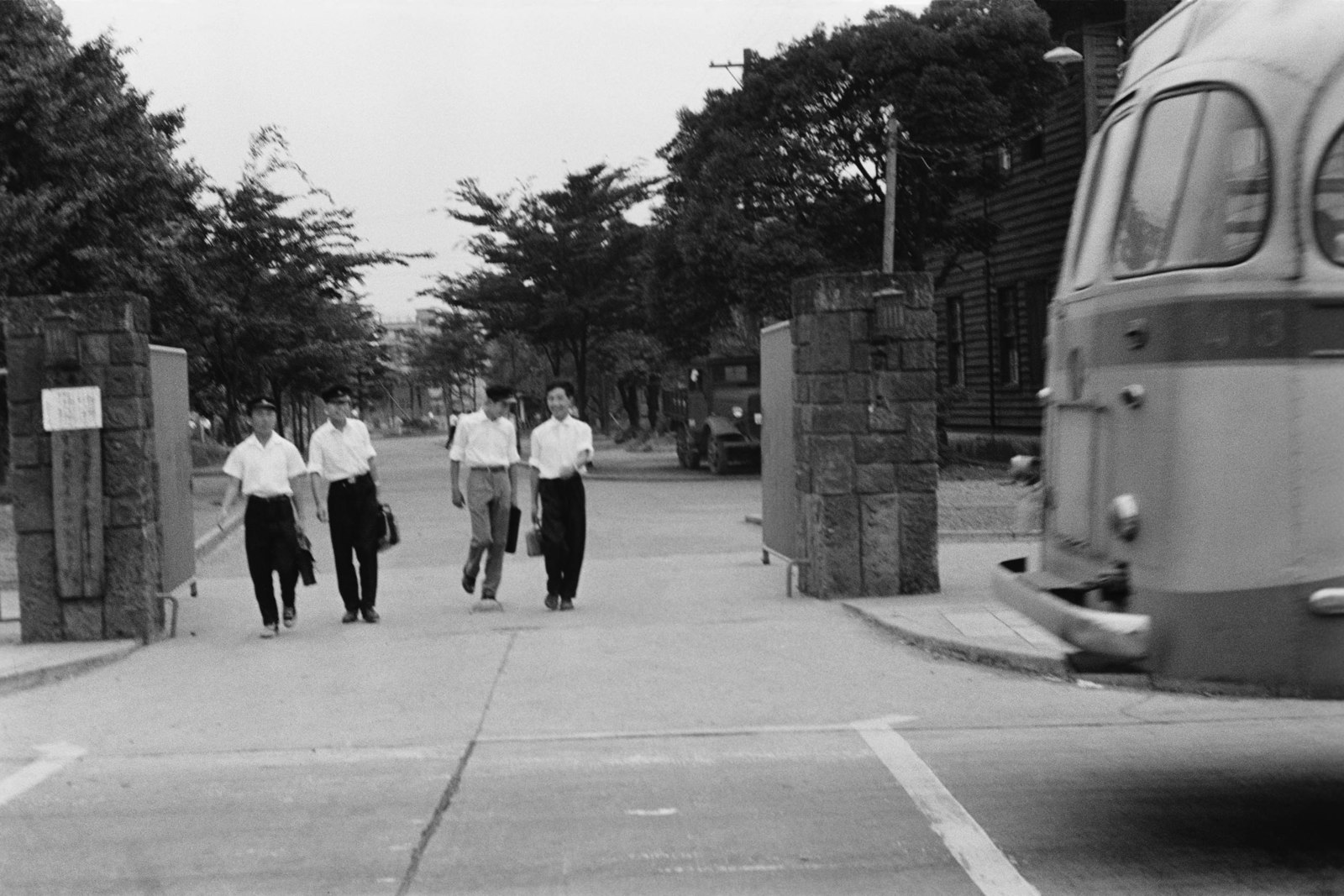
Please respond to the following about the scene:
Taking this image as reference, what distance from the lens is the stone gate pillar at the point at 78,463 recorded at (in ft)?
38.0

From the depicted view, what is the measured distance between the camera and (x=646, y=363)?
60344 millimetres

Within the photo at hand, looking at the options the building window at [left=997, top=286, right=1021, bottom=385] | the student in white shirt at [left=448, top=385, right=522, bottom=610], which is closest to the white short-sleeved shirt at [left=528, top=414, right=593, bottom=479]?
the student in white shirt at [left=448, top=385, right=522, bottom=610]

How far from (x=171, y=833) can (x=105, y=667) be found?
495 cm

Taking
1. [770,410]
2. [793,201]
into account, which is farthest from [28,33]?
[770,410]

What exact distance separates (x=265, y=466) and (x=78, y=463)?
132 cm

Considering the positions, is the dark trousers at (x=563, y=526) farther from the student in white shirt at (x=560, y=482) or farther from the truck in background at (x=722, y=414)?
the truck in background at (x=722, y=414)

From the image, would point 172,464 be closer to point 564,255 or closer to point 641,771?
point 641,771

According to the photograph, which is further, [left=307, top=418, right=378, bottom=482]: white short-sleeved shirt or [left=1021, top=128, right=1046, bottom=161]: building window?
[left=1021, top=128, right=1046, bottom=161]: building window

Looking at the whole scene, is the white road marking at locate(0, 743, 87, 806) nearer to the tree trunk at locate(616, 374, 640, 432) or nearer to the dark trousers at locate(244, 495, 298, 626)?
the dark trousers at locate(244, 495, 298, 626)

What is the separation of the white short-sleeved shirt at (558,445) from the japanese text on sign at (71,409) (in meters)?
3.31

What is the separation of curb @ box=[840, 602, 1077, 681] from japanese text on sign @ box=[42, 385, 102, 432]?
5.94 metres

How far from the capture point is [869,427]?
12906 millimetres

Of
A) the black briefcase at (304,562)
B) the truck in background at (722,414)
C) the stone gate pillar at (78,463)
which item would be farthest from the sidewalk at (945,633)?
the truck in background at (722,414)

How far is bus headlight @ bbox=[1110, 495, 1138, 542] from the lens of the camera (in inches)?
231
